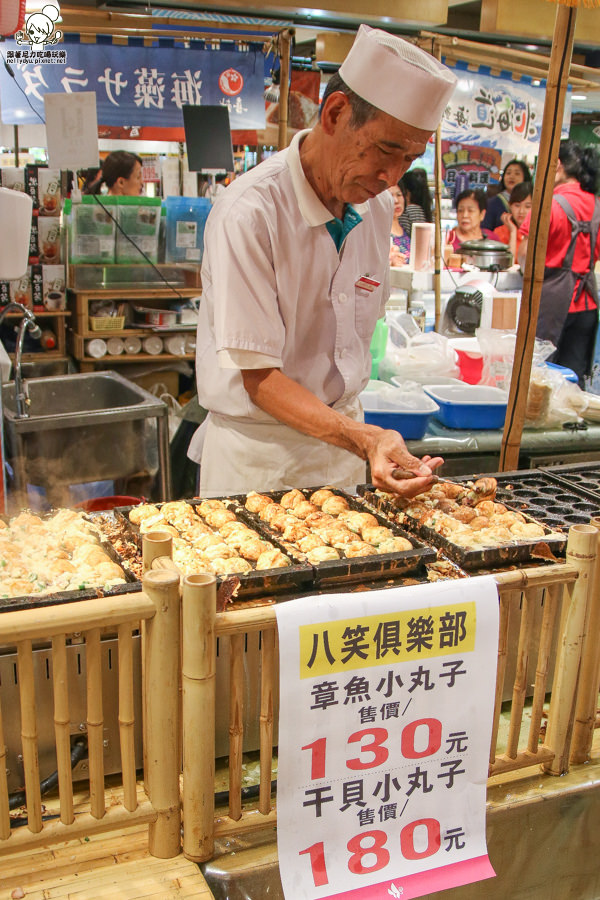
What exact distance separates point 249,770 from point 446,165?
323 inches

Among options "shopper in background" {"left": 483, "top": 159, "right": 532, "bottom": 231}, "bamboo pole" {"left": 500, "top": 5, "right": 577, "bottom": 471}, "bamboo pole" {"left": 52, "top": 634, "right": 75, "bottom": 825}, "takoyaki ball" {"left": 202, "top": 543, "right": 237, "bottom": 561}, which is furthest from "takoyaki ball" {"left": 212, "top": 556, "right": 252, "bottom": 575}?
"shopper in background" {"left": 483, "top": 159, "right": 532, "bottom": 231}

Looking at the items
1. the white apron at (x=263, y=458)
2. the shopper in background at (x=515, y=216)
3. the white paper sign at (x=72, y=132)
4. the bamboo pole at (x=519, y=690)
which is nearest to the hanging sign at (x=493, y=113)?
the shopper in background at (x=515, y=216)

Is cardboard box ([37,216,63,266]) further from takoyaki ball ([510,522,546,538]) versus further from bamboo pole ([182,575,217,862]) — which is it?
bamboo pole ([182,575,217,862])

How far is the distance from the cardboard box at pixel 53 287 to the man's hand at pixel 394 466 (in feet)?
11.8

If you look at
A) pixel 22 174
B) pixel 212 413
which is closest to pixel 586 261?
pixel 22 174

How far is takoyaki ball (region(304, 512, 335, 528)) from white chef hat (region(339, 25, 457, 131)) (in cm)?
101

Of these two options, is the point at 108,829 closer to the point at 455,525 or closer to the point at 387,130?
the point at 455,525

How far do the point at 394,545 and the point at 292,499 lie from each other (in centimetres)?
37

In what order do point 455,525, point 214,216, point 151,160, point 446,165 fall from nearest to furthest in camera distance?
point 455,525 < point 214,216 < point 151,160 < point 446,165

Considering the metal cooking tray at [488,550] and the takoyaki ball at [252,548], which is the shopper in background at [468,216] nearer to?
the metal cooking tray at [488,550]

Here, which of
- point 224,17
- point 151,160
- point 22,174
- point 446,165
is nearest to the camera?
point 22,174

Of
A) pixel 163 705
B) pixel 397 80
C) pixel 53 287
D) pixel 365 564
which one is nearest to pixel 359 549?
pixel 365 564

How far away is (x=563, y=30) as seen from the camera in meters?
2.45

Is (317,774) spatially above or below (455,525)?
below
